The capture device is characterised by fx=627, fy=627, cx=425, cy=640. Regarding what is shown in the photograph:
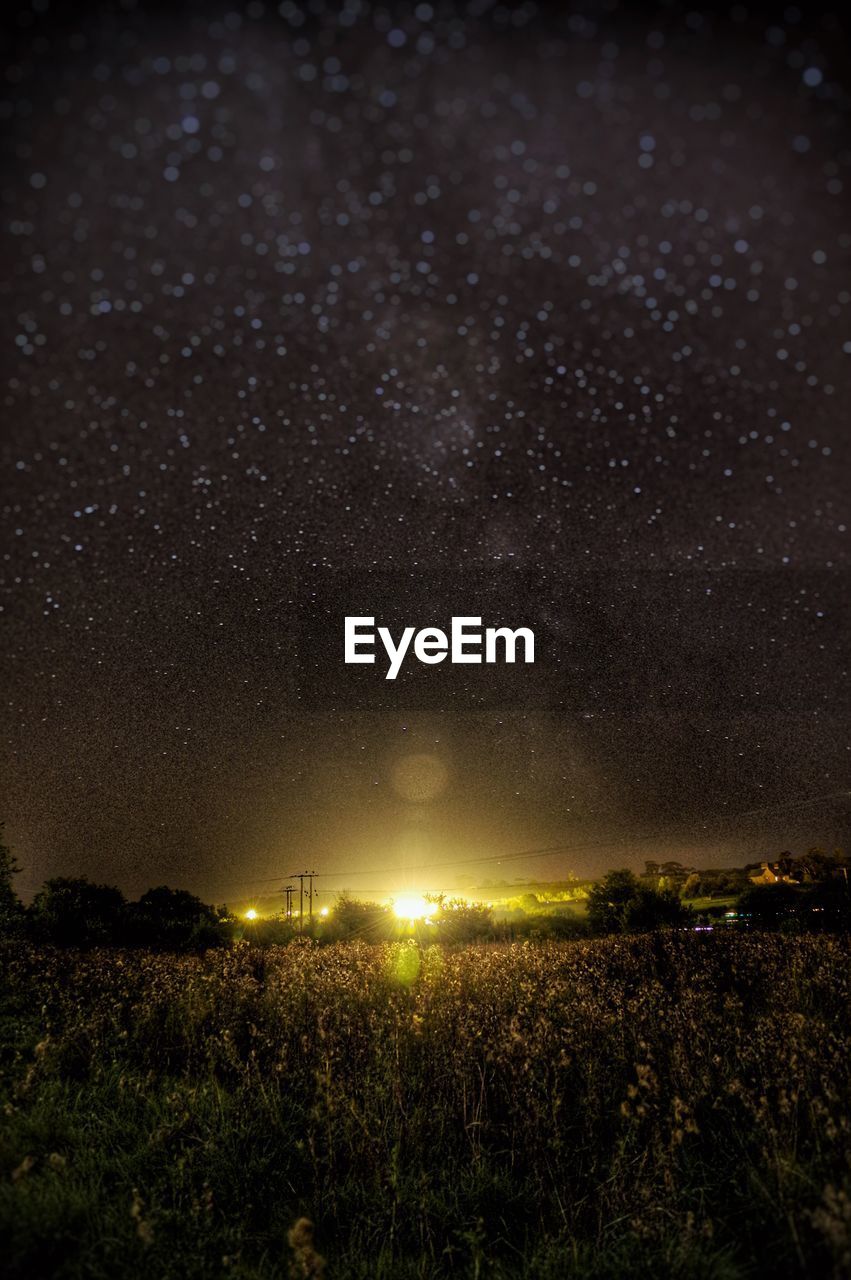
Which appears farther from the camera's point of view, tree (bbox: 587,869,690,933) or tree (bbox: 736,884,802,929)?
tree (bbox: 736,884,802,929)

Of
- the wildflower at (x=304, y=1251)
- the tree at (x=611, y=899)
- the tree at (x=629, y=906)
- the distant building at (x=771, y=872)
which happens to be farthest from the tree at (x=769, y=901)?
the wildflower at (x=304, y=1251)

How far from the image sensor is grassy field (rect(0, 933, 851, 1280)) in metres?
2.52

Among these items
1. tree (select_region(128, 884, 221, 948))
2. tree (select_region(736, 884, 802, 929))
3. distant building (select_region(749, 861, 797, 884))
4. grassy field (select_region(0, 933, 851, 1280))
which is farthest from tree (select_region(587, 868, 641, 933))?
distant building (select_region(749, 861, 797, 884))

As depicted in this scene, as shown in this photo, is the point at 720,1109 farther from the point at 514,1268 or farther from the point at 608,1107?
the point at 514,1268

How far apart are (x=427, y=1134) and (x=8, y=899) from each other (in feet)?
28.5

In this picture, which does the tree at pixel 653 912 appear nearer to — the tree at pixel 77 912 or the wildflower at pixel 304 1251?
the tree at pixel 77 912

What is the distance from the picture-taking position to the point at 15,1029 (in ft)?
15.1

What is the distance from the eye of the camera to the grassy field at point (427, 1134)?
2.52 meters

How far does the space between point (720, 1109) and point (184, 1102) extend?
306cm
